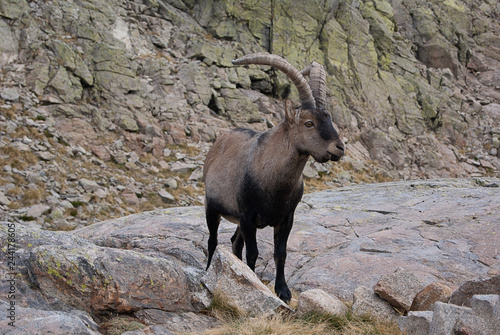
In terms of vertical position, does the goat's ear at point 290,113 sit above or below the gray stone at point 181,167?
above

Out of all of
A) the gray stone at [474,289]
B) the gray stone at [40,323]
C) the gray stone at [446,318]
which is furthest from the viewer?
the gray stone at [474,289]

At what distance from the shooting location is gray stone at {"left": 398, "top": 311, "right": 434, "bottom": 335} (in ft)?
14.5

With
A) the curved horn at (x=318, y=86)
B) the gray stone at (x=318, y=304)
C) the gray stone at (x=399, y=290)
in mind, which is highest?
the curved horn at (x=318, y=86)

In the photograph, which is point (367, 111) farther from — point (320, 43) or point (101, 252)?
point (101, 252)

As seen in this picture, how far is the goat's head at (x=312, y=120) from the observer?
6.22 metres

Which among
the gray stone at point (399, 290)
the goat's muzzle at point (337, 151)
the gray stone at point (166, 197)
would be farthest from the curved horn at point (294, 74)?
the gray stone at point (166, 197)

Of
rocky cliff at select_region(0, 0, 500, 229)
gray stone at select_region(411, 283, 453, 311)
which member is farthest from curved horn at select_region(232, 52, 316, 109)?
rocky cliff at select_region(0, 0, 500, 229)

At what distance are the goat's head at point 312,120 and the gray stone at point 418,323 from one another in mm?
2323

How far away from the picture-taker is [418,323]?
4508 millimetres

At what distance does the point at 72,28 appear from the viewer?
2628cm

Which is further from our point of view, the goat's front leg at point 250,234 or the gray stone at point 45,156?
the gray stone at point 45,156

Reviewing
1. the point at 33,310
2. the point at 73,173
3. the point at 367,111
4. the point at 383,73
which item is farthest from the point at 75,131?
the point at 383,73

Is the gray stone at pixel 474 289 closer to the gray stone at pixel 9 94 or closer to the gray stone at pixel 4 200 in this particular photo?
the gray stone at pixel 4 200

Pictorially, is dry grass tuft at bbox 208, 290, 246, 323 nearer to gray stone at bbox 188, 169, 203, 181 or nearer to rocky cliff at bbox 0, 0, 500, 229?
rocky cliff at bbox 0, 0, 500, 229
